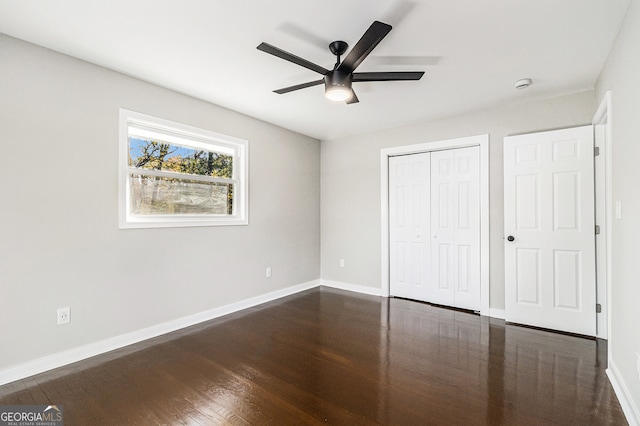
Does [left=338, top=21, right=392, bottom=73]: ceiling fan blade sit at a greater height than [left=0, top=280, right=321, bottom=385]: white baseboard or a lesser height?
greater

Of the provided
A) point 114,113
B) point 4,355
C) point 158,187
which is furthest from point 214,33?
point 4,355

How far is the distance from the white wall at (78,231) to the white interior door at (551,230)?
11.0 feet

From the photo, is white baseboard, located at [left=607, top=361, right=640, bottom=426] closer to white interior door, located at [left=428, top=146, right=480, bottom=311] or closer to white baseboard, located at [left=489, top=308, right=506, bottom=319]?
white baseboard, located at [left=489, top=308, right=506, bottom=319]

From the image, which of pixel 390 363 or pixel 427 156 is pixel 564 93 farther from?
pixel 390 363

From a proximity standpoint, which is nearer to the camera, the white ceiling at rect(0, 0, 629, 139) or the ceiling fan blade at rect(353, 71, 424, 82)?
the white ceiling at rect(0, 0, 629, 139)

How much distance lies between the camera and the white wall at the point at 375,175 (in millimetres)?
3279

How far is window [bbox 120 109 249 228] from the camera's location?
2906 millimetres

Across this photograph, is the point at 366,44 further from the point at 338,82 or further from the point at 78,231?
the point at 78,231

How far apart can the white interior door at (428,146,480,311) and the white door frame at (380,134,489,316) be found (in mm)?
80

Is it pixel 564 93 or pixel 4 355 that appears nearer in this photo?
pixel 4 355

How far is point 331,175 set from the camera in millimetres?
5051

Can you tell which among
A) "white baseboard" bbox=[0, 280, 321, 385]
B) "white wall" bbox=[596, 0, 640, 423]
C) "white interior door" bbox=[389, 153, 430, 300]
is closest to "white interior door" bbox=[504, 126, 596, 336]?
"white wall" bbox=[596, 0, 640, 423]

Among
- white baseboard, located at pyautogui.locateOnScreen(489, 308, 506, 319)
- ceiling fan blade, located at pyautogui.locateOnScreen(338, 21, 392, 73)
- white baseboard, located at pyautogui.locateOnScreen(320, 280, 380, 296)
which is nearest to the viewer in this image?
ceiling fan blade, located at pyautogui.locateOnScreen(338, 21, 392, 73)

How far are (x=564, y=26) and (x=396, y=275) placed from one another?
10.8ft
